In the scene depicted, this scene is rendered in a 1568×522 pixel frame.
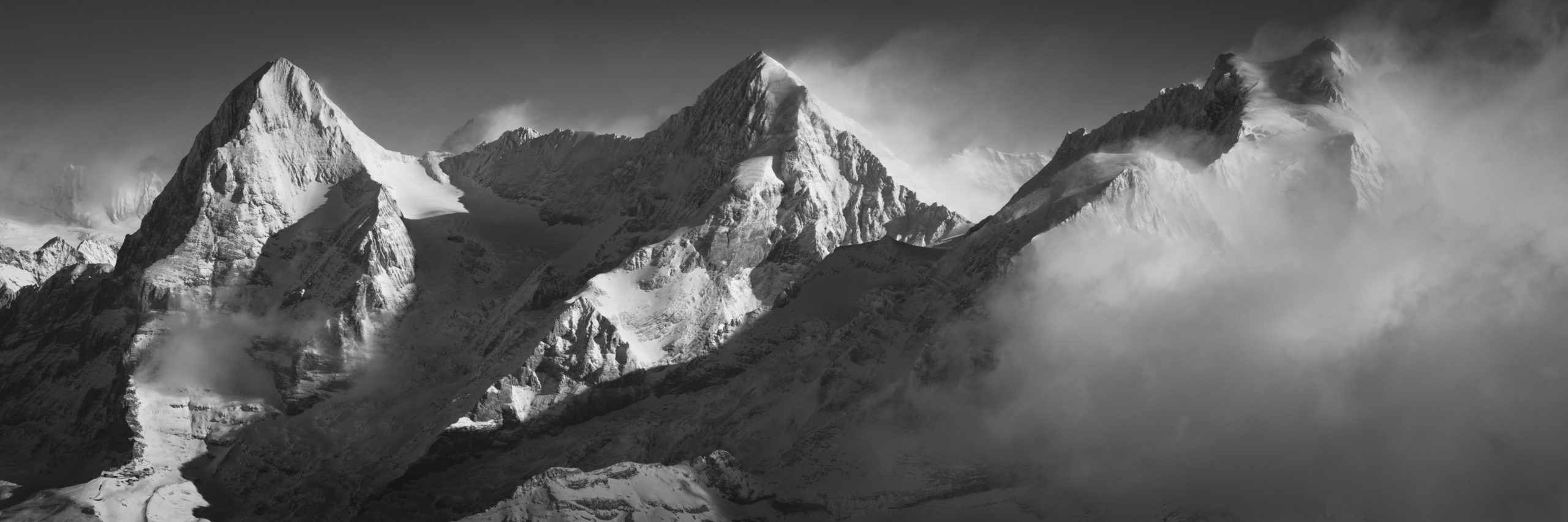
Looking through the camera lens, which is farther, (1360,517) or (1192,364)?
(1192,364)

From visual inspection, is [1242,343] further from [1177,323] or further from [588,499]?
[588,499]

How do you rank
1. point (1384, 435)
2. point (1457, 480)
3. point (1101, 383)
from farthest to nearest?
1. point (1101, 383)
2. point (1384, 435)
3. point (1457, 480)

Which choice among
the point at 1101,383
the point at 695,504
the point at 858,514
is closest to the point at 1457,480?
the point at 1101,383

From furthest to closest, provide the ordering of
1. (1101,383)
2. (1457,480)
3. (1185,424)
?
(1101,383) → (1185,424) → (1457,480)

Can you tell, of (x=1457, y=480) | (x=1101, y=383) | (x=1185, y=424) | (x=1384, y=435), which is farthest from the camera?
(x=1101, y=383)

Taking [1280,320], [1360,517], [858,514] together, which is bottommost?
[1360,517]

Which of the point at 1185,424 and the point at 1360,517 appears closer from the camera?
the point at 1360,517

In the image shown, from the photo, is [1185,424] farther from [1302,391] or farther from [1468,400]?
[1468,400]

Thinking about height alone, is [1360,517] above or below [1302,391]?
below

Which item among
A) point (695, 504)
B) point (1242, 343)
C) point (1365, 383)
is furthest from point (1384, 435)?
point (695, 504)
